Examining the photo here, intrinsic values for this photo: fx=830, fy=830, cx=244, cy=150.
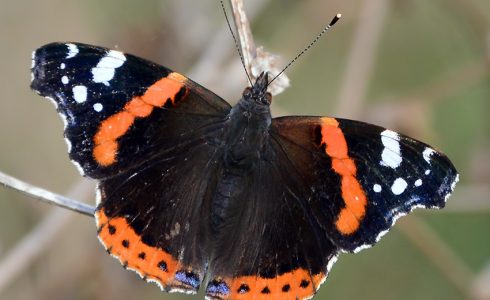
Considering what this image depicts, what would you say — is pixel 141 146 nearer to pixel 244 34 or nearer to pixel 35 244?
pixel 244 34

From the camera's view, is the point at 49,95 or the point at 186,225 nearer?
the point at 49,95

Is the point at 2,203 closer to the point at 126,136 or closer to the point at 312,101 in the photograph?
the point at 126,136

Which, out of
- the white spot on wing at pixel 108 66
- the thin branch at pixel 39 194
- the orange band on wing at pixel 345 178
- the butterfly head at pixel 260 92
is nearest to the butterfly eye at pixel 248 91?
the butterfly head at pixel 260 92

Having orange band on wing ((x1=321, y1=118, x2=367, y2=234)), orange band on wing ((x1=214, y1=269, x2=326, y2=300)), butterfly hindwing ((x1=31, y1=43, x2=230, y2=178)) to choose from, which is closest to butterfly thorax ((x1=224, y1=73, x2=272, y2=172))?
butterfly hindwing ((x1=31, y1=43, x2=230, y2=178))

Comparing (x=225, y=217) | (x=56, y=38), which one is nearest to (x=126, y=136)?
(x=225, y=217)

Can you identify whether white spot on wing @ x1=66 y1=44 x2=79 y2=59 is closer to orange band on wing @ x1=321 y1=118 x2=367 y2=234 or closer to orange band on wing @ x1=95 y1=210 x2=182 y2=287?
orange band on wing @ x1=95 y1=210 x2=182 y2=287

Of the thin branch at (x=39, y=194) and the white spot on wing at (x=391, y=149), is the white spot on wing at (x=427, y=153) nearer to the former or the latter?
the white spot on wing at (x=391, y=149)
